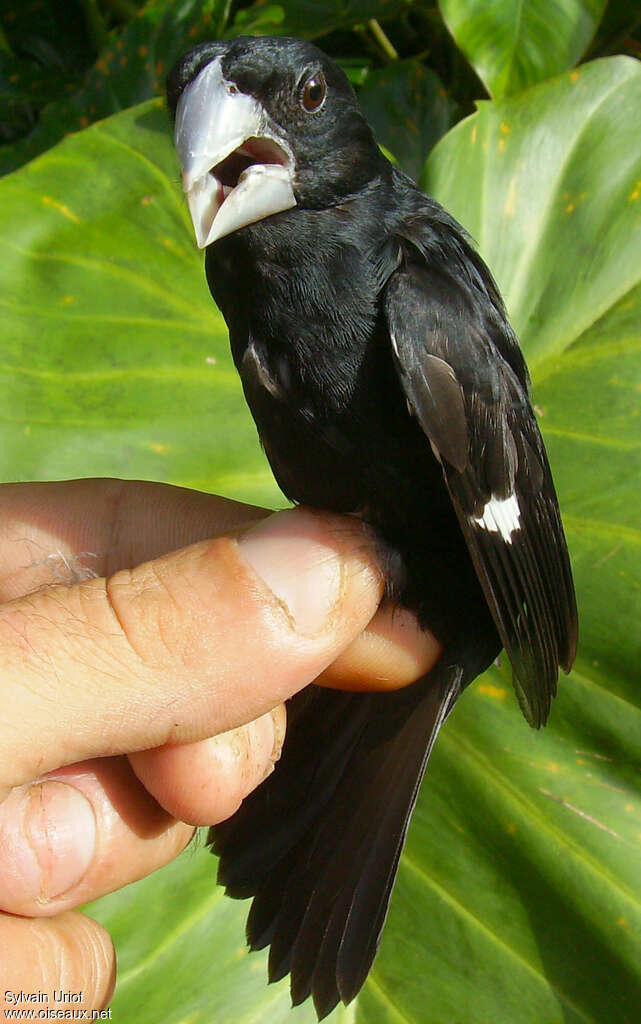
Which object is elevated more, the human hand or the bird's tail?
the human hand

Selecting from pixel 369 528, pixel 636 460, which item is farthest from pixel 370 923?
pixel 636 460

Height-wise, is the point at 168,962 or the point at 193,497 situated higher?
the point at 193,497

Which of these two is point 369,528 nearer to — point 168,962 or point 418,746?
point 418,746

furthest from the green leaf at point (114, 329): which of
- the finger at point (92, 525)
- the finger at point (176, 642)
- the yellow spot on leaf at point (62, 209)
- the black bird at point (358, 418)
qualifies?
the finger at point (176, 642)

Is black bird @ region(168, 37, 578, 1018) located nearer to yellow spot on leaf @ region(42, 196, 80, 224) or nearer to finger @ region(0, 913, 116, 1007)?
finger @ region(0, 913, 116, 1007)

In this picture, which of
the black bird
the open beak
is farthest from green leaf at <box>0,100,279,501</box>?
the open beak
